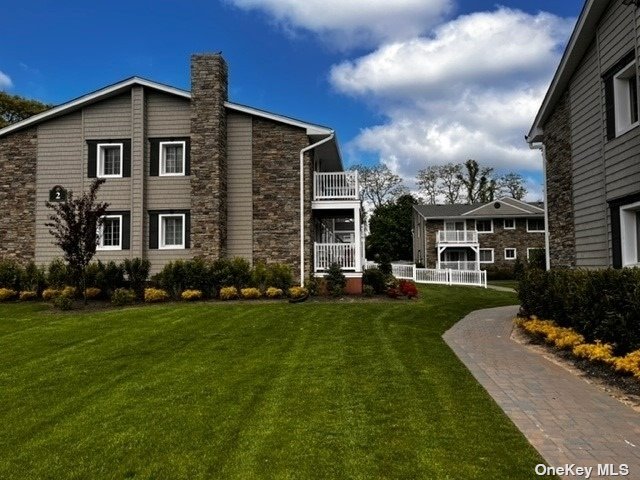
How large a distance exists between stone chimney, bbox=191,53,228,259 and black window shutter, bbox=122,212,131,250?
261 cm

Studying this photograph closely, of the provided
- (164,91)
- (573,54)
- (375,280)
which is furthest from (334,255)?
(573,54)

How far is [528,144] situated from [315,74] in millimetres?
10848

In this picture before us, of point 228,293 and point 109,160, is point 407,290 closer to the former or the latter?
point 228,293

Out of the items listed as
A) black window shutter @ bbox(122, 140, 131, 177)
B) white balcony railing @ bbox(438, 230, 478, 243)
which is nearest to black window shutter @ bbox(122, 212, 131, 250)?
black window shutter @ bbox(122, 140, 131, 177)

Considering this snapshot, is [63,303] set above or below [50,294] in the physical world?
below

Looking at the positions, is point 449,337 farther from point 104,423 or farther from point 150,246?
point 150,246

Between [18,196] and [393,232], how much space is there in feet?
136

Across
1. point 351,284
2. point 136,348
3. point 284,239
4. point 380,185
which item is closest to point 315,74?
point 284,239

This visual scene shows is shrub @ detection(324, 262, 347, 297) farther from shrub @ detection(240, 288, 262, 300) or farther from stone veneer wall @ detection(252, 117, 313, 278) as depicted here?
shrub @ detection(240, 288, 262, 300)

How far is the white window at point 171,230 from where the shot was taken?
750 inches

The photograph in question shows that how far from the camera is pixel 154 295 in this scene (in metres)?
16.2

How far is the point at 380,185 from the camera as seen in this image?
201 ft

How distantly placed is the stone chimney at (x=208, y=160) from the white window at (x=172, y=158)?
39.3 inches

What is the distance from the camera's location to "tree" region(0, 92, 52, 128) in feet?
108
